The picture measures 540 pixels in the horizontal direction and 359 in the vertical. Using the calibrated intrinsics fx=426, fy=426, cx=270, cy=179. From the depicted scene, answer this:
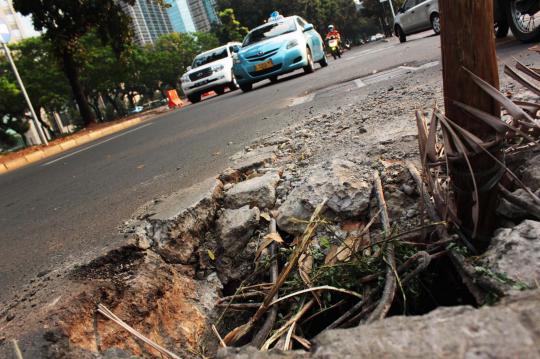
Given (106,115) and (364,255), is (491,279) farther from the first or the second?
(106,115)

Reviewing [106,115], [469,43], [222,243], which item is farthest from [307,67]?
[106,115]

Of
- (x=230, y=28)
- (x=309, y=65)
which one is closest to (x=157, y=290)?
(x=309, y=65)

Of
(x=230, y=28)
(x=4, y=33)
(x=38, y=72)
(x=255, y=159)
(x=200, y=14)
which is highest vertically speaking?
(x=200, y=14)

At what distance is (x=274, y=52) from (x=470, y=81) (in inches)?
339

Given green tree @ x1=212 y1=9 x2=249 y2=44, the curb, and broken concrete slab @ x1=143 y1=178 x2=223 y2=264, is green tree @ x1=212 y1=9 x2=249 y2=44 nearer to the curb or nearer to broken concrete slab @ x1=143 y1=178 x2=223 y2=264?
the curb

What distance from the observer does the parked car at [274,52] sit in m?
9.48

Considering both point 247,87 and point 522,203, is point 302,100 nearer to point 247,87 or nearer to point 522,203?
point 522,203

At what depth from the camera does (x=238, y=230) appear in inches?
83.6

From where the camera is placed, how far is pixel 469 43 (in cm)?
121

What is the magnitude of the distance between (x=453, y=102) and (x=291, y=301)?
885 millimetres

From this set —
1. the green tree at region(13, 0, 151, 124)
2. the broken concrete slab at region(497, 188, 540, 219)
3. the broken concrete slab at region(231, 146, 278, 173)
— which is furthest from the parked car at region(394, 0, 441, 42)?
the broken concrete slab at region(497, 188, 540, 219)

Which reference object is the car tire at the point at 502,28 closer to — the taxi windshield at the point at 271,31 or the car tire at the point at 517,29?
the car tire at the point at 517,29

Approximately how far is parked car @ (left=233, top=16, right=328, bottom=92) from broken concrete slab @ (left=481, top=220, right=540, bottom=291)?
28.5 feet

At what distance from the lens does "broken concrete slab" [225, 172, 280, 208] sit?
2289 mm
